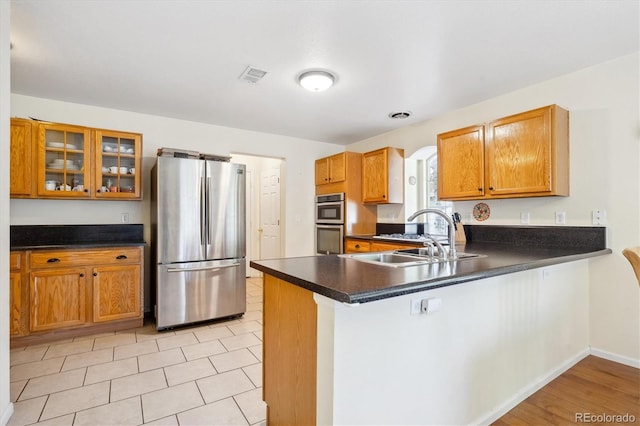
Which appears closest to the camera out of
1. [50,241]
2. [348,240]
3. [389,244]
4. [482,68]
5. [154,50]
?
[154,50]

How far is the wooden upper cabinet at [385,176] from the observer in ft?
13.5

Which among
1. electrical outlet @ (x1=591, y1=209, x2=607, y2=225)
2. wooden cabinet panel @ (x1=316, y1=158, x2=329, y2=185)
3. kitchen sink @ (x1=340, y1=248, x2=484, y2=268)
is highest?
wooden cabinet panel @ (x1=316, y1=158, x2=329, y2=185)

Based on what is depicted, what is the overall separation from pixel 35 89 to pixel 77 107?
1.34ft

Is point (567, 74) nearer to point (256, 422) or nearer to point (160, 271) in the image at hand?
point (256, 422)

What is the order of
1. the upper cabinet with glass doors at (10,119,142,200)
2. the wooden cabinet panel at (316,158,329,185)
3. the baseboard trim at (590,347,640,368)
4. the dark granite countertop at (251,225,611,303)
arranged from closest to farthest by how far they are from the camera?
the dark granite countertop at (251,225,611,303), the baseboard trim at (590,347,640,368), the upper cabinet with glass doors at (10,119,142,200), the wooden cabinet panel at (316,158,329,185)

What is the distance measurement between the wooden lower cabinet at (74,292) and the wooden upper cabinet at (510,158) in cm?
338

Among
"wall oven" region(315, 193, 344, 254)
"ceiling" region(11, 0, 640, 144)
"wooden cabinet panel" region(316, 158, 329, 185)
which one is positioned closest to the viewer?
"ceiling" region(11, 0, 640, 144)

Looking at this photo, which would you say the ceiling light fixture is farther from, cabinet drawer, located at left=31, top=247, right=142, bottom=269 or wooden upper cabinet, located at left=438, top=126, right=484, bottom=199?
cabinet drawer, located at left=31, top=247, right=142, bottom=269

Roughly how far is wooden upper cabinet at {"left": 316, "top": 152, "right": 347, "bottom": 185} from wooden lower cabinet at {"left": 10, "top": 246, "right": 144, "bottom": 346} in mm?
2619

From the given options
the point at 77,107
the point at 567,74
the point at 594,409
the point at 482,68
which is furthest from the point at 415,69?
the point at 77,107

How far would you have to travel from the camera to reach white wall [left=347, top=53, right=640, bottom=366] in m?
2.39

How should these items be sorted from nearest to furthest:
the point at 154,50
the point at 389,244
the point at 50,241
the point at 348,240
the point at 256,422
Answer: the point at 256,422, the point at 154,50, the point at 50,241, the point at 389,244, the point at 348,240

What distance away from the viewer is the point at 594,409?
6.11 feet

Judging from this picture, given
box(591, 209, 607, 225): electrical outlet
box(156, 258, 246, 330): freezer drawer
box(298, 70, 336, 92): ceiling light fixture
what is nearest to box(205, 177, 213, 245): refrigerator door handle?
box(156, 258, 246, 330): freezer drawer
